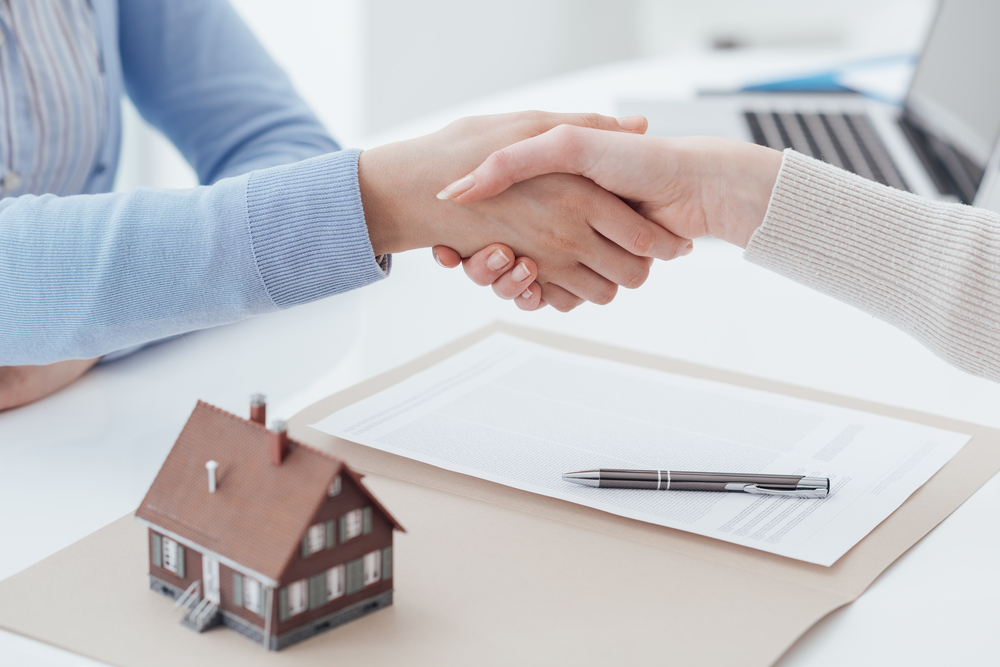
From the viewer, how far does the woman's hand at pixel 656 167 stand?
809 millimetres

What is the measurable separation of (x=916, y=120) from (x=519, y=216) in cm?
98

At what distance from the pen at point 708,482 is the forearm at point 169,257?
0.90 ft

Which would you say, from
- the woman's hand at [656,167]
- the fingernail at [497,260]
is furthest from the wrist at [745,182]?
the fingernail at [497,260]

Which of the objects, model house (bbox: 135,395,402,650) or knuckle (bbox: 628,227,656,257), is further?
knuckle (bbox: 628,227,656,257)

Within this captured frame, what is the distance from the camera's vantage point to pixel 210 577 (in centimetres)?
48

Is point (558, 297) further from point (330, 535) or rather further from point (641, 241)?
point (330, 535)

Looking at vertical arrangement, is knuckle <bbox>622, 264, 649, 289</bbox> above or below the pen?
above

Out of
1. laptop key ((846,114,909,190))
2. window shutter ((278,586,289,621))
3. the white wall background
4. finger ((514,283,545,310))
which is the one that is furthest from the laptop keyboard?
the white wall background

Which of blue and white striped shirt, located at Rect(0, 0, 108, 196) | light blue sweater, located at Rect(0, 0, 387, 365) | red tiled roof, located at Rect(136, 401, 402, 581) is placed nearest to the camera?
red tiled roof, located at Rect(136, 401, 402, 581)

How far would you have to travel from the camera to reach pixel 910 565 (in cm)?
59

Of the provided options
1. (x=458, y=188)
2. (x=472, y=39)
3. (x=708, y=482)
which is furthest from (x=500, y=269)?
(x=472, y=39)

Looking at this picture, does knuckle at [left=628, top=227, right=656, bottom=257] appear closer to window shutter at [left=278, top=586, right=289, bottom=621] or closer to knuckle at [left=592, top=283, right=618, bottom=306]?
knuckle at [left=592, top=283, right=618, bottom=306]

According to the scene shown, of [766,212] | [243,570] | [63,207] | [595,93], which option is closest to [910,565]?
[766,212]

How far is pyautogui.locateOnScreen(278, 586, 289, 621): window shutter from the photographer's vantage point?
0.46m
